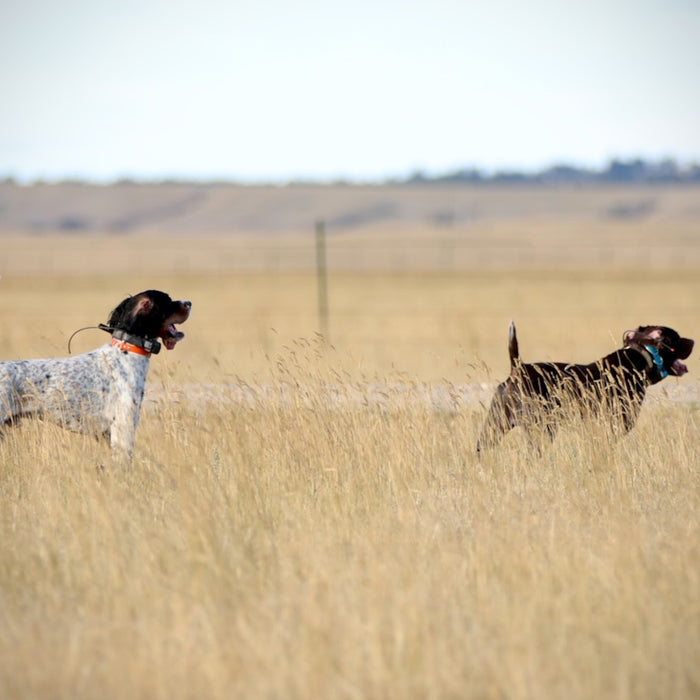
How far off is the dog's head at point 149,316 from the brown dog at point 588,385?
2333 mm

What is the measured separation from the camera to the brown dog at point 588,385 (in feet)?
22.8

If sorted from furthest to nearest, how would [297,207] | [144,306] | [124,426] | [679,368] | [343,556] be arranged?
[297,207]
[679,368]
[144,306]
[124,426]
[343,556]

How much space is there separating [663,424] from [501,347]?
39.5ft

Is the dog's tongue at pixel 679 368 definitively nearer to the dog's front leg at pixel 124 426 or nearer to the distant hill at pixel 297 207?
the dog's front leg at pixel 124 426

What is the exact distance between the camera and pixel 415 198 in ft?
553

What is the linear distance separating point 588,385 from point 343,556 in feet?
10.5

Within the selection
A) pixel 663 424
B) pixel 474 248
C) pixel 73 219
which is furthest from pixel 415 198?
pixel 663 424

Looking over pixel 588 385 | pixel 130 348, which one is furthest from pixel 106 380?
pixel 588 385

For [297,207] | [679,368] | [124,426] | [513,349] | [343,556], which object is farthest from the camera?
[297,207]

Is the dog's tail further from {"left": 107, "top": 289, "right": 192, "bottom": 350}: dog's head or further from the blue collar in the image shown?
{"left": 107, "top": 289, "right": 192, "bottom": 350}: dog's head

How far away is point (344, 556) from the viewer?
4.90 m

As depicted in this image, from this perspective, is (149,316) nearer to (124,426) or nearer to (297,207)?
(124,426)

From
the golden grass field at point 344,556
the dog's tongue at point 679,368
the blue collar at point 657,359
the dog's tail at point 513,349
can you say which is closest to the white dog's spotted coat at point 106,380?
the golden grass field at point 344,556

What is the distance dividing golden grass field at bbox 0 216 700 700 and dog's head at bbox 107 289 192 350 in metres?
0.37
